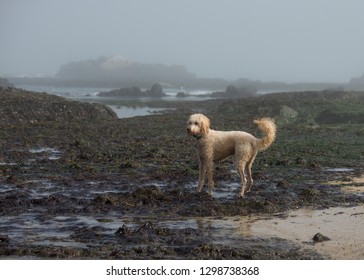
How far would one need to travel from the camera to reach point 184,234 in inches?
332

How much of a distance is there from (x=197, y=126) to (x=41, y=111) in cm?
1852

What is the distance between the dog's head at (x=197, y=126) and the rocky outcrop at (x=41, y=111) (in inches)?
631


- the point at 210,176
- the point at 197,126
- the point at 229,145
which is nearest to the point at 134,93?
the point at 229,145

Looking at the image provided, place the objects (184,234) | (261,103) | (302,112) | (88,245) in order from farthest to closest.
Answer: (261,103) → (302,112) → (184,234) → (88,245)

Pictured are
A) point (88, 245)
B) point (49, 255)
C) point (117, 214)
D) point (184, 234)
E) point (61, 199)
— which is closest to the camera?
point (49, 255)

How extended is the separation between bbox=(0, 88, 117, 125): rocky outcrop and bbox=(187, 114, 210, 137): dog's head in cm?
1603

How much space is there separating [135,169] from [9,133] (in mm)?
8896

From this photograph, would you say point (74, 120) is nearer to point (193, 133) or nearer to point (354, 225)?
point (193, 133)

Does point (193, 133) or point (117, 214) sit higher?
point (193, 133)

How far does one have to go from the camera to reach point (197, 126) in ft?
36.0

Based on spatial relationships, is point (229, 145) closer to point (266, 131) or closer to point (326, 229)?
point (266, 131)

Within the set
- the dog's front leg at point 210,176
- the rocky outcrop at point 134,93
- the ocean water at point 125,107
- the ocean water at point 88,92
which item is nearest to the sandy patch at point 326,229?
the dog's front leg at point 210,176

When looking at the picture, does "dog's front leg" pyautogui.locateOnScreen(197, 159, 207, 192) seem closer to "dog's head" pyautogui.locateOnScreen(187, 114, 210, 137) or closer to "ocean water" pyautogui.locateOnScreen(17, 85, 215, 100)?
"dog's head" pyautogui.locateOnScreen(187, 114, 210, 137)

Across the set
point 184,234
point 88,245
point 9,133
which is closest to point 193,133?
point 184,234
